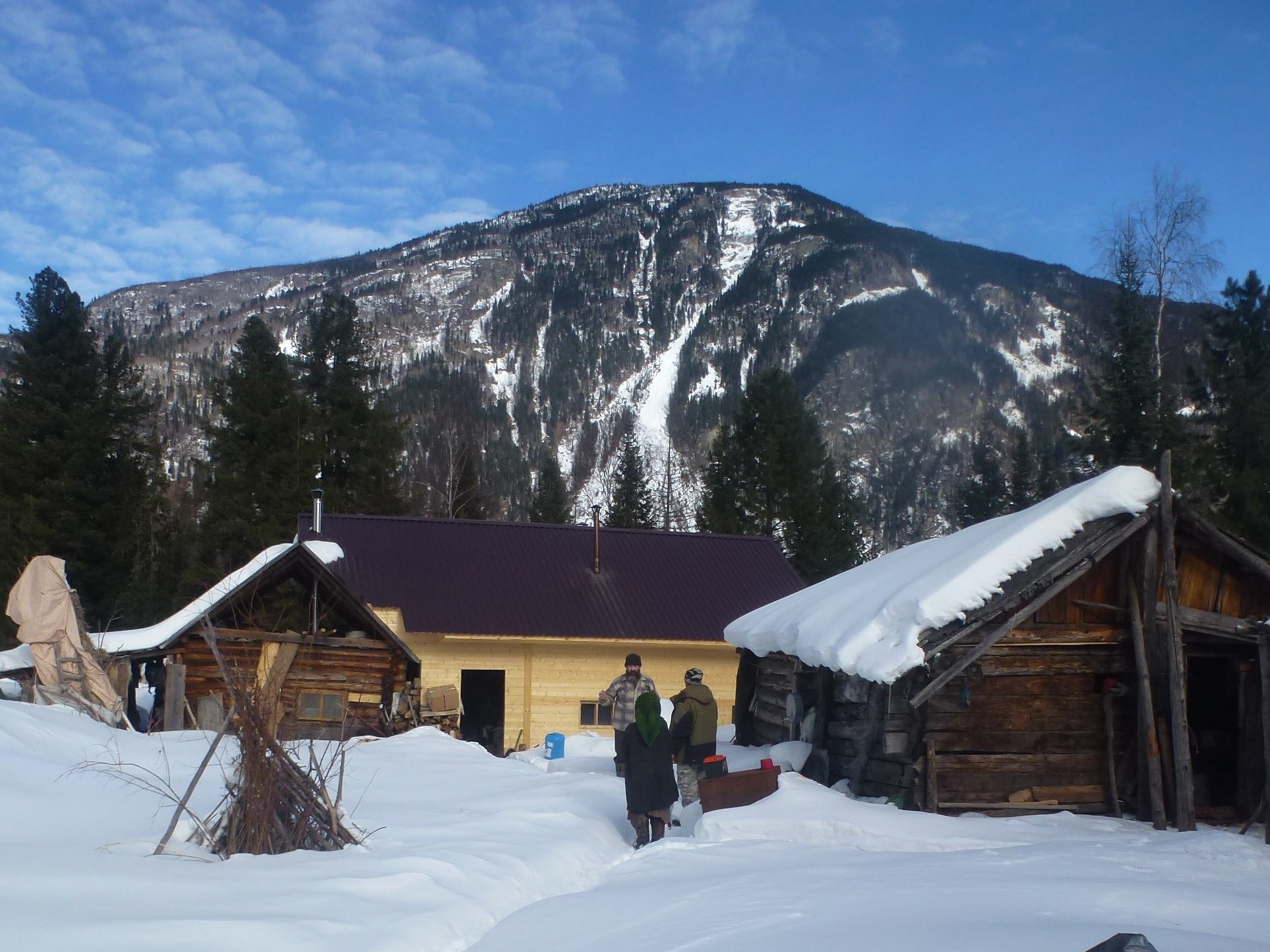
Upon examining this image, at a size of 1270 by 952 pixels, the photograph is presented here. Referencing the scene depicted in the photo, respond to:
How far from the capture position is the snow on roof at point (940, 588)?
11.0 metres

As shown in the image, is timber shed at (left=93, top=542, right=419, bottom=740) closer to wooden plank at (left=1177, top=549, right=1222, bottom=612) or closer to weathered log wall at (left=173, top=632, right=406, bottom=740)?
weathered log wall at (left=173, top=632, right=406, bottom=740)

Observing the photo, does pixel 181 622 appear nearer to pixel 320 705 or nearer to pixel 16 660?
pixel 16 660

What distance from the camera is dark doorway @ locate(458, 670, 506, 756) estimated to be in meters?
25.6

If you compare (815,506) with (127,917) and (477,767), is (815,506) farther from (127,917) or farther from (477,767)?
(127,917)

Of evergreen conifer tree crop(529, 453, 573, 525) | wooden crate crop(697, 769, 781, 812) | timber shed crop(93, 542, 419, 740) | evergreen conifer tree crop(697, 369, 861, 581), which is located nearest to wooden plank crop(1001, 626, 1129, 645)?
wooden crate crop(697, 769, 781, 812)

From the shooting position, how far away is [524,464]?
103312 mm

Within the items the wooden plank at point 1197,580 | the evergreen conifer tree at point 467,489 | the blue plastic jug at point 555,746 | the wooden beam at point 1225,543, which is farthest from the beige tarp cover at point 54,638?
the evergreen conifer tree at point 467,489

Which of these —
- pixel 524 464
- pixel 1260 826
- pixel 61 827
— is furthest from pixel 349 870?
pixel 524 464

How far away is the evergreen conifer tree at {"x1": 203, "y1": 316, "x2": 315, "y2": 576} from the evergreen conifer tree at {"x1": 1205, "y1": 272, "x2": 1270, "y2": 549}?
31077 millimetres

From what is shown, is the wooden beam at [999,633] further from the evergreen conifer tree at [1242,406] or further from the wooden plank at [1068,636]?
the evergreen conifer tree at [1242,406]

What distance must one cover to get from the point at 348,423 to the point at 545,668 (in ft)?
77.9

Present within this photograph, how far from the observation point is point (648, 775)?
1038 centimetres

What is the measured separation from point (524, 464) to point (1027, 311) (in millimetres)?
83161

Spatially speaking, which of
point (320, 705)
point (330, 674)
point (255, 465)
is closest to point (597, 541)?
point (330, 674)
